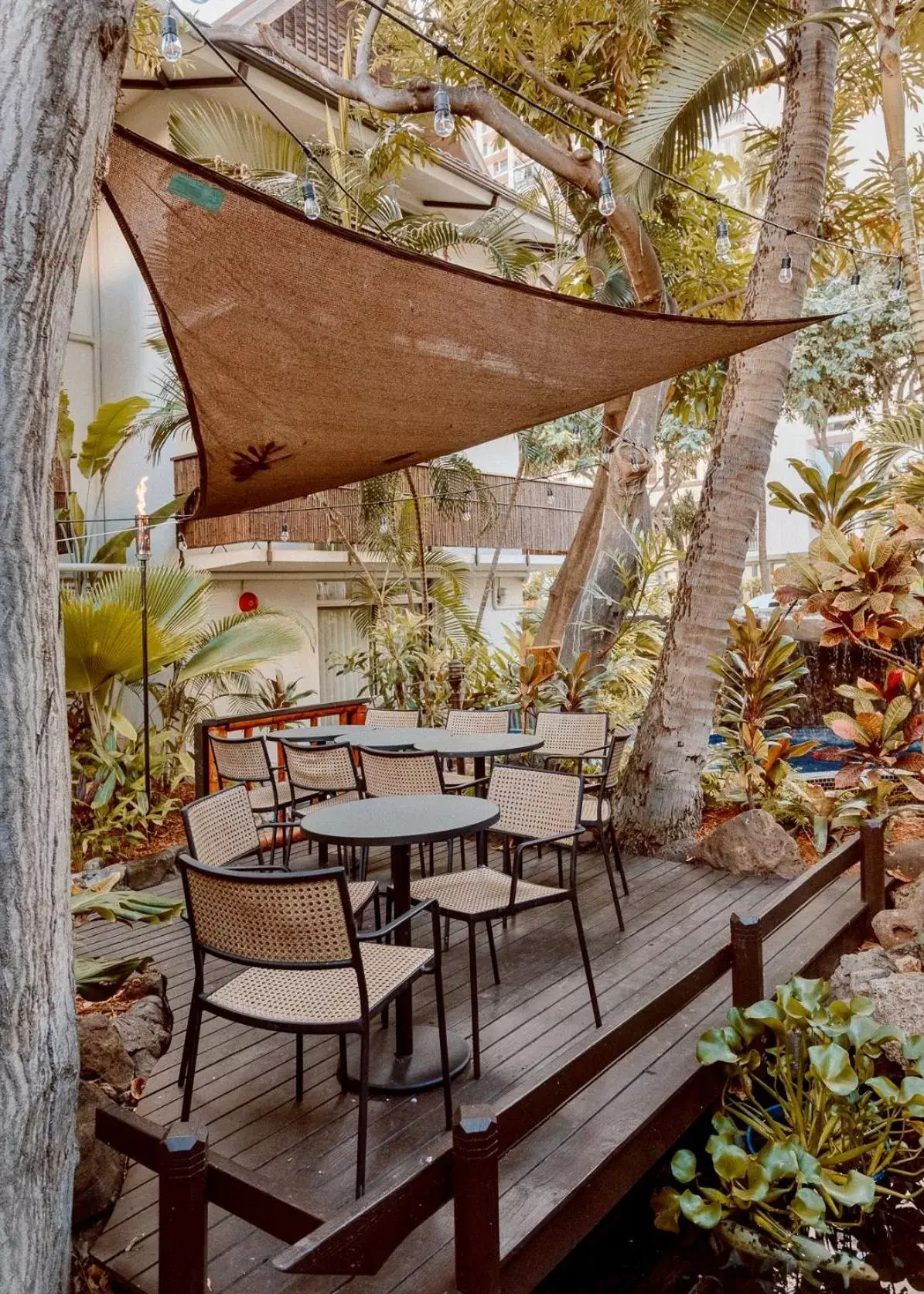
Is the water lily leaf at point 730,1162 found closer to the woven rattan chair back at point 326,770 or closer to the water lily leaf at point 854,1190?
the water lily leaf at point 854,1190

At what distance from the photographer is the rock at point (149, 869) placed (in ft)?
17.1

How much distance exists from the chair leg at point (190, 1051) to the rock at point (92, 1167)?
234 millimetres

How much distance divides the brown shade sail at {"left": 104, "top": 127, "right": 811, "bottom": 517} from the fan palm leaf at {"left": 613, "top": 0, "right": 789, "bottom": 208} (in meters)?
1.91

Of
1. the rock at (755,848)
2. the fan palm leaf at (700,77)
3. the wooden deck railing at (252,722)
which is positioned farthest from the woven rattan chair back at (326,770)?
the fan palm leaf at (700,77)

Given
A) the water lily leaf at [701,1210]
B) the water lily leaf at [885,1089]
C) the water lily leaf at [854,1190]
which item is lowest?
the water lily leaf at [701,1210]

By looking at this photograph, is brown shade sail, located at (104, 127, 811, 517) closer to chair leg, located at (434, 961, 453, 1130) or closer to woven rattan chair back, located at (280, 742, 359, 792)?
woven rattan chair back, located at (280, 742, 359, 792)

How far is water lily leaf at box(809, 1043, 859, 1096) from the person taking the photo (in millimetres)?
2566

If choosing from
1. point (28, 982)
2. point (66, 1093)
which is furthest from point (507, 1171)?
point (28, 982)

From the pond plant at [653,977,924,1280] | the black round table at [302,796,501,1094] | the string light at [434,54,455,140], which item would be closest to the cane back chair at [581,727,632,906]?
the black round table at [302,796,501,1094]

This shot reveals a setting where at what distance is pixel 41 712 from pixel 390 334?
189cm

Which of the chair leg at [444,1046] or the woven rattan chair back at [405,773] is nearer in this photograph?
the chair leg at [444,1046]

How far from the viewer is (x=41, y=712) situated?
1.66 metres

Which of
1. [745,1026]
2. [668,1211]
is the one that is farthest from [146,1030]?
[745,1026]

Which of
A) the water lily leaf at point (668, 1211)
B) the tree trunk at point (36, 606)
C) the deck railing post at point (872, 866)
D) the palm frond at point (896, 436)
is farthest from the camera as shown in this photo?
the palm frond at point (896, 436)
